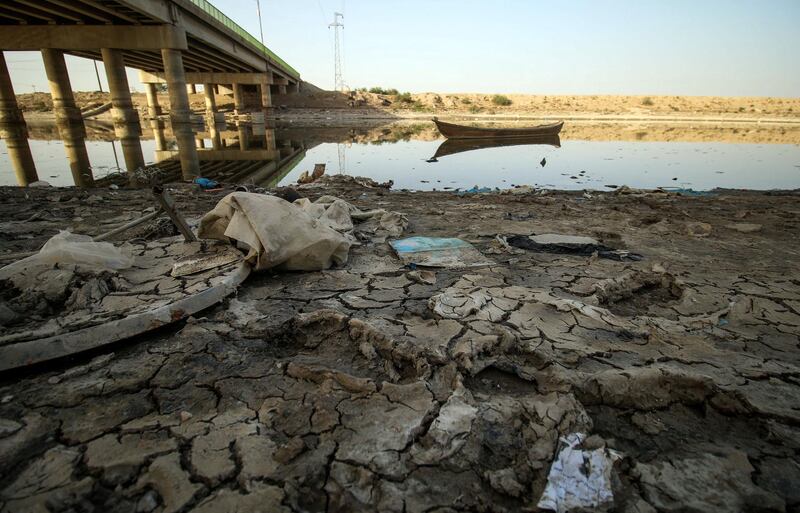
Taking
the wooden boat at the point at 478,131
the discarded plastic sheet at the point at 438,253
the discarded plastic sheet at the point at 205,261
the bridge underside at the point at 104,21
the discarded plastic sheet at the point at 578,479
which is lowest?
the discarded plastic sheet at the point at 438,253

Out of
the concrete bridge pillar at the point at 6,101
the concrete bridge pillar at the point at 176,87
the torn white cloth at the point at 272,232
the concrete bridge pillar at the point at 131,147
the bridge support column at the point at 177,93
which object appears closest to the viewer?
the torn white cloth at the point at 272,232

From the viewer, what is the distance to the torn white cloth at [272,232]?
3.00m

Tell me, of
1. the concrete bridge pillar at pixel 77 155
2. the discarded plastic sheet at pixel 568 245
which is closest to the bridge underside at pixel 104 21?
the concrete bridge pillar at pixel 77 155

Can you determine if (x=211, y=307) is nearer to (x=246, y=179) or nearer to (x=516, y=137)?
(x=246, y=179)

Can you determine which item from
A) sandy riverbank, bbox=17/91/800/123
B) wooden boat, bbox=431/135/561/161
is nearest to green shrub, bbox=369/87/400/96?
sandy riverbank, bbox=17/91/800/123

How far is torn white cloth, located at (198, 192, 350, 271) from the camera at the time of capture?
9.84 ft

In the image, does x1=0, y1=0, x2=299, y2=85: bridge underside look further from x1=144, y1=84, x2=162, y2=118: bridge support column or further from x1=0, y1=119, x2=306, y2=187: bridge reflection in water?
x1=144, y1=84, x2=162, y2=118: bridge support column

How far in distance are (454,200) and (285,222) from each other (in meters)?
4.29

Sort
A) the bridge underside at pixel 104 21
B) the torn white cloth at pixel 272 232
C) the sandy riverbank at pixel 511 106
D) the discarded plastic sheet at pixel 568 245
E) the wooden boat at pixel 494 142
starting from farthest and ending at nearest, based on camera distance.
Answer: the sandy riverbank at pixel 511 106 < the wooden boat at pixel 494 142 < the bridge underside at pixel 104 21 < the discarded plastic sheet at pixel 568 245 < the torn white cloth at pixel 272 232

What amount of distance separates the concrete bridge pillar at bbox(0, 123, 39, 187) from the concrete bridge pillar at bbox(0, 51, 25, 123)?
369 mm

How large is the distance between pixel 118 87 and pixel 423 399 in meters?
21.3

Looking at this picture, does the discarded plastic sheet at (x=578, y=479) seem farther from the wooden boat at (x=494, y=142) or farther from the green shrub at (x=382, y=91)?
the green shrub at (x=382, y=91)

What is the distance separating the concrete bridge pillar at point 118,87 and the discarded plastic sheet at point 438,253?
59.9ft

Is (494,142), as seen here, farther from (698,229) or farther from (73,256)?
(73,256)
